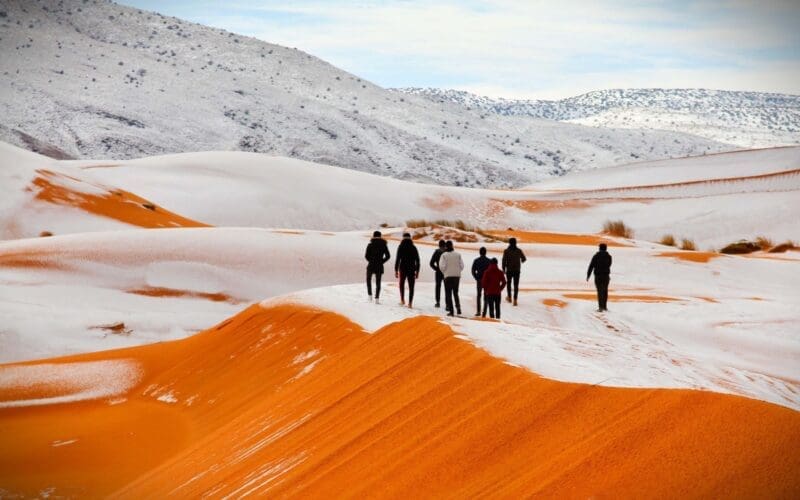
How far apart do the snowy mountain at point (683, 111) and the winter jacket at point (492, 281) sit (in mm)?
98315

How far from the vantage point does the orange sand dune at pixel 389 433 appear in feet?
20.1

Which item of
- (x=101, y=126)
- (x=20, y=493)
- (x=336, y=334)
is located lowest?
(x=20, y=493)

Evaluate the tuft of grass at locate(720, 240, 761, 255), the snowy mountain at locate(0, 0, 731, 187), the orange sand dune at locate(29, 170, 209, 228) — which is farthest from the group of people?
the snowy mountain at locate(0, 0, 731, 187)

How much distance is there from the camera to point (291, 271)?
23.4 meters

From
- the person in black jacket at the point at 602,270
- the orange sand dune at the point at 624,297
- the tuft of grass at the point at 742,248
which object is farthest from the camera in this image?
the tuft of grass at the point at 742,248

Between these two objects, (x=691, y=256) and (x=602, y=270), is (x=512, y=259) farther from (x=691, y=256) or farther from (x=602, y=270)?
(x=691, y=256)

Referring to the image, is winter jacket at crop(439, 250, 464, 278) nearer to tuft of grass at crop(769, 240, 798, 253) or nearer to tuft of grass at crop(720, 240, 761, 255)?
tuft of grass at crop(769, 240, 798, 253)

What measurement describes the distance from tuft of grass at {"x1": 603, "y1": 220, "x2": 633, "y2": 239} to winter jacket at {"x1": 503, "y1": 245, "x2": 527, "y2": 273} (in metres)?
23.9

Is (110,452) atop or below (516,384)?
below

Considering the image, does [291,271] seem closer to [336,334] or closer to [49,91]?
[336,334]

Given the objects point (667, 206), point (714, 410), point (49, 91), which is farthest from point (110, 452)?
point (49, 91)

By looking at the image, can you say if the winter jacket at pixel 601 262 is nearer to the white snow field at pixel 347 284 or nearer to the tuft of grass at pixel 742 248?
the white snow field at pixel 347 284

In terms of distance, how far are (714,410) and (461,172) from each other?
7529cm

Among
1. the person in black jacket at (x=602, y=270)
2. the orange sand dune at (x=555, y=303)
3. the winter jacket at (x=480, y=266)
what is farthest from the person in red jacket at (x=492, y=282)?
the orange sand dune at (x=555, y=303)
